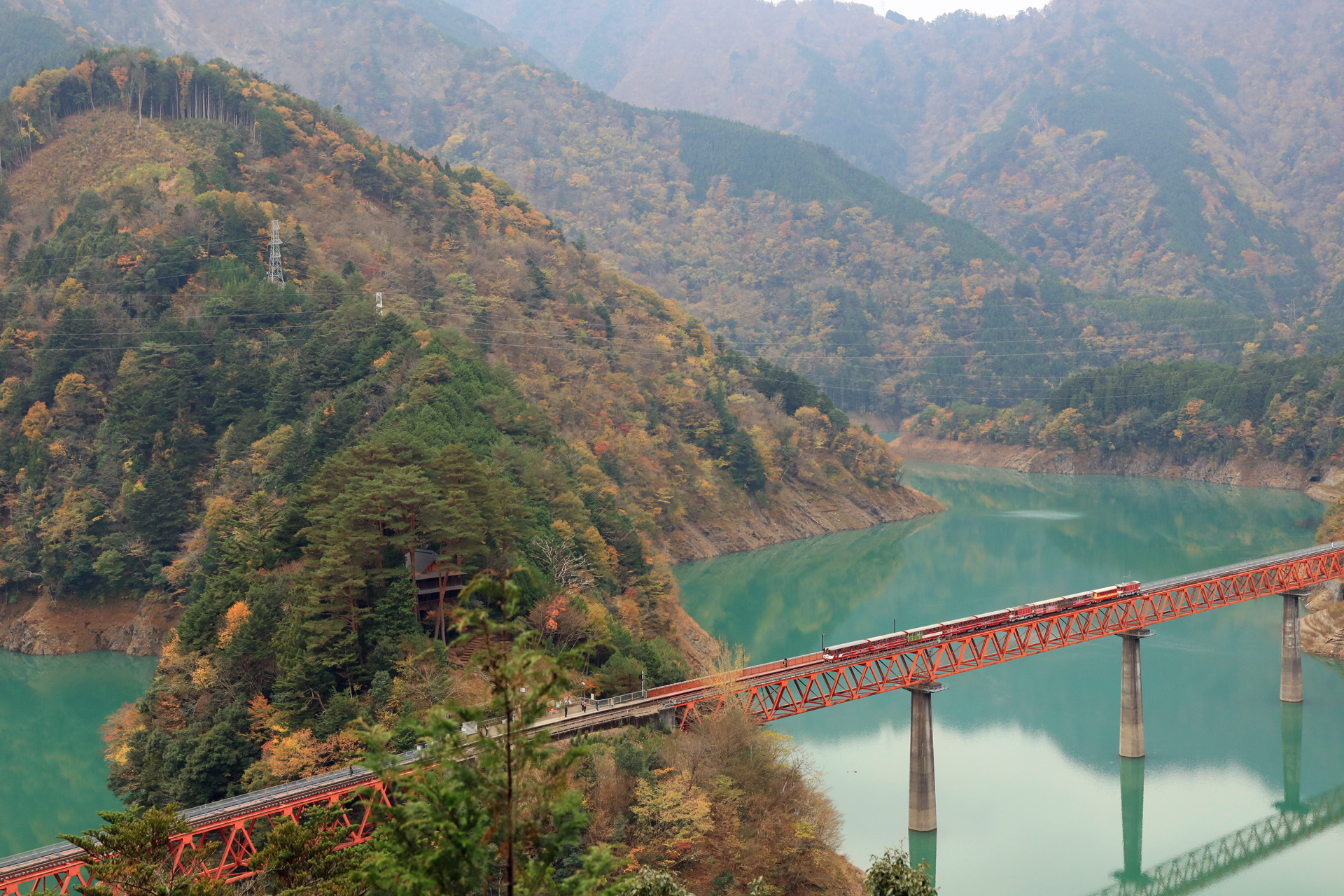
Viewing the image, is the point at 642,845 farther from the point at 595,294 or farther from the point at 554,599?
the point at 595,294

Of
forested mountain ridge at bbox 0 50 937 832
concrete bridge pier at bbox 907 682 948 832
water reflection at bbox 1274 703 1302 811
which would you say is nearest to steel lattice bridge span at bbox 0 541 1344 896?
concrete bridge pier at bbox 907 682 948 832

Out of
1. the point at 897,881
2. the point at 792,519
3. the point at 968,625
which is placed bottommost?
the point at 897,881

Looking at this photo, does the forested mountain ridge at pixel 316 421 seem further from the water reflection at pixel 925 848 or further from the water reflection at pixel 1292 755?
the water reflection at pixel 1292 755

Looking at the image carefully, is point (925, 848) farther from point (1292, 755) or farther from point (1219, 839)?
point (1292, 755)

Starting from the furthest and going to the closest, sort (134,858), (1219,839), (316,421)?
(316,421) < (1219,839) < (134,858)

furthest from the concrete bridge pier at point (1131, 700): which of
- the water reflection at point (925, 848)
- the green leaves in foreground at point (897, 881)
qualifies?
the green leaves in foreground at point (897, 881)

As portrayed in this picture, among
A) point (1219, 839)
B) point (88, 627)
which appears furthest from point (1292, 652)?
point (88, 627)

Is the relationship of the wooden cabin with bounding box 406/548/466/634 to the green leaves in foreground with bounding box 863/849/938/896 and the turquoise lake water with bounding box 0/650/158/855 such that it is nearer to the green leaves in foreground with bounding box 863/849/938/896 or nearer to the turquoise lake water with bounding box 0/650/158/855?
the turquoise lake water with bounding box 0/650/158/855
